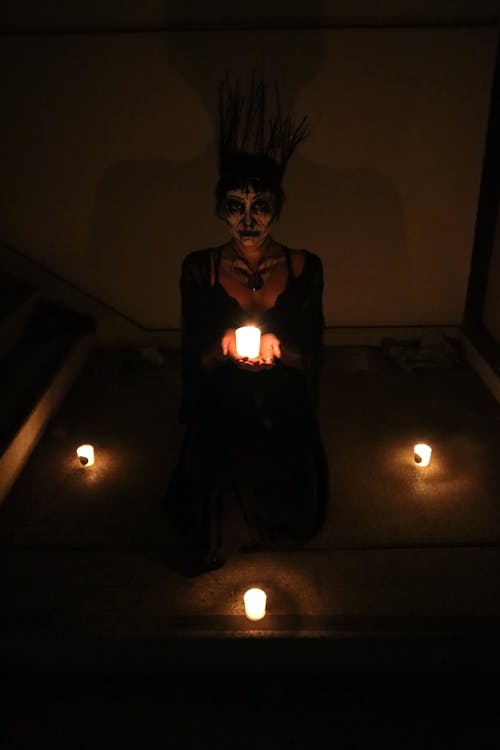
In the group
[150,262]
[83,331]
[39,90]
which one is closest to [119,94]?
[39,90]

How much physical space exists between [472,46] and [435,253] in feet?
5.32

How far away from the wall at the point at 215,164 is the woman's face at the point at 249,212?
91.1 inches

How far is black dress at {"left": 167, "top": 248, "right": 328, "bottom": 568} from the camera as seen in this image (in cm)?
296

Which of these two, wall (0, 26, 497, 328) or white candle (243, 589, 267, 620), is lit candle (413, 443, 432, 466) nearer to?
white candle (243, 589, 267, 620)

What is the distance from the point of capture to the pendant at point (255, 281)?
305 cm

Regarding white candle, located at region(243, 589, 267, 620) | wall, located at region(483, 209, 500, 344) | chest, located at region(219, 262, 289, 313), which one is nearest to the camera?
white candle, located at region(243, 589, 267, 620)

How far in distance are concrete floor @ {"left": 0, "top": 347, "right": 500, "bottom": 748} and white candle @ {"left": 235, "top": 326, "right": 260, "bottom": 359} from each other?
1139mm

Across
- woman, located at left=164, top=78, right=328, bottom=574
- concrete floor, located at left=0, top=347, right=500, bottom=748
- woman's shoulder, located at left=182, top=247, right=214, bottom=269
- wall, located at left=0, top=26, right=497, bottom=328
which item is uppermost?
wall, located at left=0, top=26, right=497, bottom=328

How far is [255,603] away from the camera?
275 cm

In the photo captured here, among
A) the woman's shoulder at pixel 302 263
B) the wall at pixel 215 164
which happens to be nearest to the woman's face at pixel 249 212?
the woman's shoulder at pixel 302 263

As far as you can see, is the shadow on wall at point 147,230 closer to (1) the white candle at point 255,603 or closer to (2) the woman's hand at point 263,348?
(2) the woman's hand at point 263,348

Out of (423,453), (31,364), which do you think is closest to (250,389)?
(423,453)

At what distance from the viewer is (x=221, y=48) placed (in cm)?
463

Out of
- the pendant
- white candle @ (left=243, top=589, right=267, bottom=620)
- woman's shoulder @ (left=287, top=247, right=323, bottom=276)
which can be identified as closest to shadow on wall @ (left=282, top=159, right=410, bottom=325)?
woman's shoulder @ (left=287, top=247, right=323, bottom=276)
